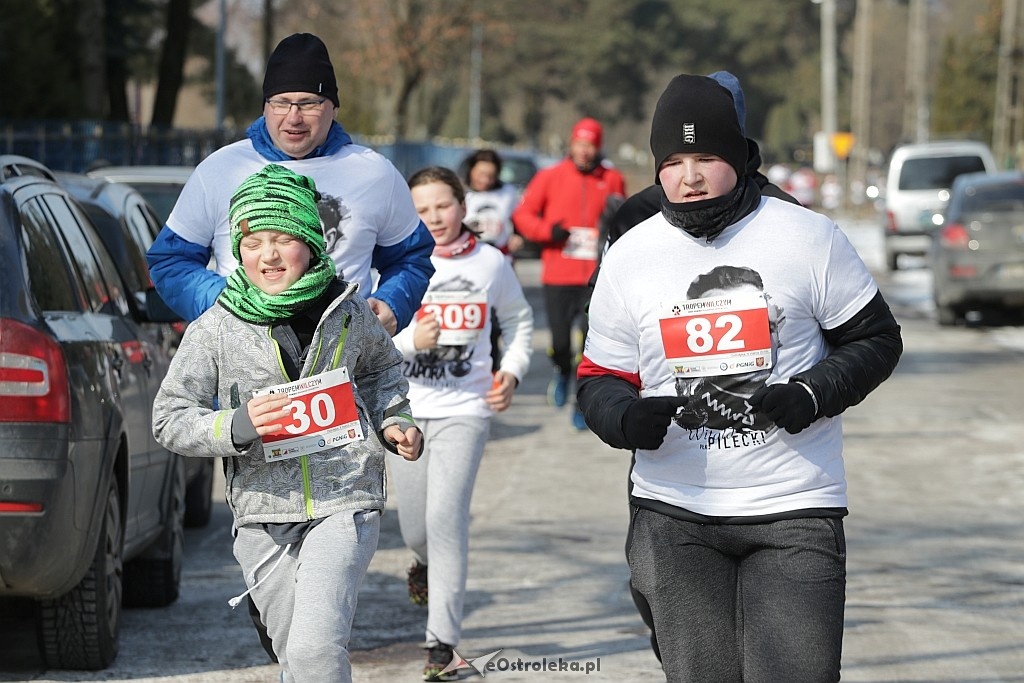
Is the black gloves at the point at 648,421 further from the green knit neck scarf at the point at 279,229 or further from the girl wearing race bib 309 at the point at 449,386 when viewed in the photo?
the girl wearing race bib 309 at the point at 449,386

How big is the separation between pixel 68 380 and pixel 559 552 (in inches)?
134

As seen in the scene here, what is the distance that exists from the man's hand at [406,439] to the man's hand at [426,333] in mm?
1848

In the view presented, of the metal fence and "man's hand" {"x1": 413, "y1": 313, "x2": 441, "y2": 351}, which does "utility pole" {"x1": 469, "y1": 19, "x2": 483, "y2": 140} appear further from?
"man's hand" {"x1": 413, "y1": 313, "x2": 441, "y2": 351}

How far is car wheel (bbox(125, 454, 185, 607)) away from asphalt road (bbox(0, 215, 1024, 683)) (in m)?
0.07

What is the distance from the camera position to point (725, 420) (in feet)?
14.1

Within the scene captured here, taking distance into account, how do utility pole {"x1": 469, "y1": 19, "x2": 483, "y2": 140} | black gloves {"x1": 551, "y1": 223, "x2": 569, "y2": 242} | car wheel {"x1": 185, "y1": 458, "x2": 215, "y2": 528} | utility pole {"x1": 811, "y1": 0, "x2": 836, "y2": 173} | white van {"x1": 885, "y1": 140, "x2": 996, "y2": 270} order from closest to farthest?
1. car wheel {"x1": 185, "y1": 458, "x2": 215, "y2": 528}
2. black gloves {"x1": 551, "y1": 223, "x2": 569, "y2": 242}
3. white van {"x1": 885, "y1": 140, "x2": 996, "y2": 270}
4. utility pole {"x1": 811, "y1": 0, "x2": 836, "y2": 173}
5. utility pole {"x1": 469, "y1": 19, "x2": 483, "y2": 140}

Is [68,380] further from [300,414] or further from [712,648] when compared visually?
[712,648]

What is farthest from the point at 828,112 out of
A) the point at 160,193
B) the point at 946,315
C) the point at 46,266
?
the point at 46,266

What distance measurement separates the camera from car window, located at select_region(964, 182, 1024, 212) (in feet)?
67.0

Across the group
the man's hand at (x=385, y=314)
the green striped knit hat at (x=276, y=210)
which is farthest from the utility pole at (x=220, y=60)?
the green striped knit hat at (x=276, y=210)

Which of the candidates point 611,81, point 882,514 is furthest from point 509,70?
point 882,514

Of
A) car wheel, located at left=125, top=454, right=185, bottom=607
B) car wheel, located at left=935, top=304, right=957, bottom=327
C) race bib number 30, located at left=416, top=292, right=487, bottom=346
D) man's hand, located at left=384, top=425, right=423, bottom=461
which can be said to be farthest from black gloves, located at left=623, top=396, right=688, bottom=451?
car wheel, located at left=935, top=304, right=957, bottom=327

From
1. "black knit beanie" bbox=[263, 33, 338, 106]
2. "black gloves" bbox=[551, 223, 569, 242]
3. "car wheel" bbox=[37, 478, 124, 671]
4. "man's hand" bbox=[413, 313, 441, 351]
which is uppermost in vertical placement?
"black knit beanie" bbox=[263, 33, 338, 106]

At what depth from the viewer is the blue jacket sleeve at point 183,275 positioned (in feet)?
18.3
